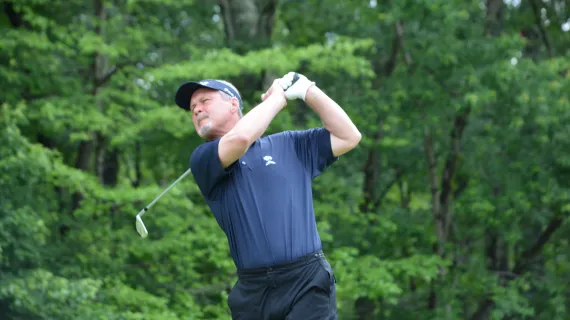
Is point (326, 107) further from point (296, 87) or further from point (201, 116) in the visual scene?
point (201, 116)

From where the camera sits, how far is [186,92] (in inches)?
113

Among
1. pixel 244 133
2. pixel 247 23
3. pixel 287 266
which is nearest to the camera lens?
pixel 244 133

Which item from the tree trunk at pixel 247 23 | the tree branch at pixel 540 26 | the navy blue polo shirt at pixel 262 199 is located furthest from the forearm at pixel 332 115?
the tree branch at pixel 540 26

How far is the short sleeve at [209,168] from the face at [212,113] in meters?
0.10

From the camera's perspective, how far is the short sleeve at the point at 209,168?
2.63 meters

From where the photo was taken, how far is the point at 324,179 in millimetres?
11289

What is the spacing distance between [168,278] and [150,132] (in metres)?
1.90

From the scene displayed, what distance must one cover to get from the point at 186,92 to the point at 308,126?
7.23m

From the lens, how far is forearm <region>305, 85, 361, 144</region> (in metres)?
2.72

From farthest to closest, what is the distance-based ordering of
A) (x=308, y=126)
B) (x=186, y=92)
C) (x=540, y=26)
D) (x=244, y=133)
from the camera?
1. (x=540, y=26)
2. (x=308, y=126)
3. (x=186, y=92)
4. (x=244, y=133)

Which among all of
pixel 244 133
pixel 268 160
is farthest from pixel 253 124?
pixel 268 160

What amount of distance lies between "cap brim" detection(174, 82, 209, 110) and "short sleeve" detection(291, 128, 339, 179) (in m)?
0.40

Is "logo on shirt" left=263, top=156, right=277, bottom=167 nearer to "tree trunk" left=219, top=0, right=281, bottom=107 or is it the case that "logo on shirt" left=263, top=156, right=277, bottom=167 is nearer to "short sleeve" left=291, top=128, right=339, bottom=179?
"short sleeve" left=291, top=128, right=339, bottom=179

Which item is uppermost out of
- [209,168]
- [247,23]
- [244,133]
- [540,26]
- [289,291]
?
[247,23]
